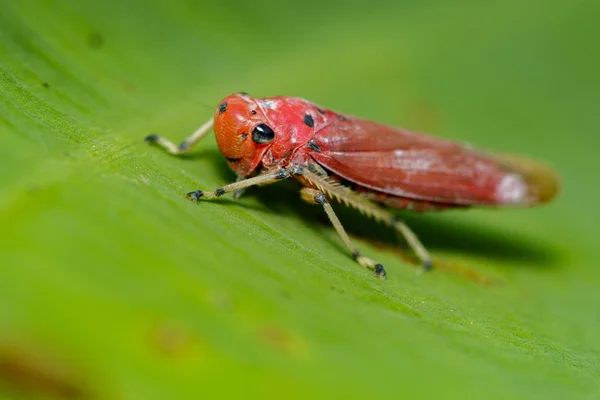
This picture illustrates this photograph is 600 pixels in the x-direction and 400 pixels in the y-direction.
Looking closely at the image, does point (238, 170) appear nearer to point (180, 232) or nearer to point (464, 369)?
point (180, 232)

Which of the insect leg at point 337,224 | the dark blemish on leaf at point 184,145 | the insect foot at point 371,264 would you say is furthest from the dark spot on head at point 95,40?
the insect foot at point 371,264

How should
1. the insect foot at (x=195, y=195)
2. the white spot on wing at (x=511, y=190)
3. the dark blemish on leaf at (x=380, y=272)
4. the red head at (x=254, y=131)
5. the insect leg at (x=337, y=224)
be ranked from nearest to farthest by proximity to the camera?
the insect foot at (x=195, y=195) → the dark blemish on leaf at (x=380, y=272) → the insect leg at (x=337, y=224) → the red head at (x=254, y=131) → the white spot on wing at (x=511, y=190)

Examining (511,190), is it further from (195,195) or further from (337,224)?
(195,195)

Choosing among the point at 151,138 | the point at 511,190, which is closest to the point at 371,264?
the point at 151,138

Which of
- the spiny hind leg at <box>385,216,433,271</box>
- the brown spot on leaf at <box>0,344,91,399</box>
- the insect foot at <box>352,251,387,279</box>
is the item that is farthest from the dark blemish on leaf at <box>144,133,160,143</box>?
the brown spot on leaf at <box>0,344,91,399</box>

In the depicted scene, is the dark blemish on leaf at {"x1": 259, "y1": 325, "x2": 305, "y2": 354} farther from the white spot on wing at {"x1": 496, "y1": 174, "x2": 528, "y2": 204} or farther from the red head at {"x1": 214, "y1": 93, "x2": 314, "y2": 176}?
the white spot on wing at {"x1": 496, "y1": 174, "x2": 528, "y2": 204}

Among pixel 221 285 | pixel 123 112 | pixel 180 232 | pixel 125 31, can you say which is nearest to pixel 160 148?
pixel 123 112

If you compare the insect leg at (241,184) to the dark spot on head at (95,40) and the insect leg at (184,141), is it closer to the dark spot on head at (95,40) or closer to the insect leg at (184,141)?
the insect leg at (184,141)
